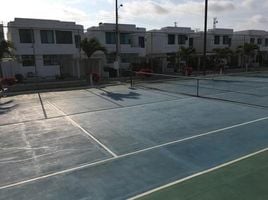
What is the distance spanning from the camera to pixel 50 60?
31.2 meters

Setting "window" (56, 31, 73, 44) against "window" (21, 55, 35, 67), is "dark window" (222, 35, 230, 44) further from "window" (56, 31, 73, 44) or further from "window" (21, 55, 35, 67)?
"window" (21, 55, 35, 67)

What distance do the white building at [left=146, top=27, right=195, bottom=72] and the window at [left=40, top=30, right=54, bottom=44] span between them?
14709 mm

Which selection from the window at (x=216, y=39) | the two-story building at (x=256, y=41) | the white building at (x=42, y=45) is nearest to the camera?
the white building at (x=42, y=45)

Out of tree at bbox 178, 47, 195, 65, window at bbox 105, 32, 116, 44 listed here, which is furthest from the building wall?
window at bbox 105, 32, 116, 44

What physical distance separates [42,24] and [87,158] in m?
25.9

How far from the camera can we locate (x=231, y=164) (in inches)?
267

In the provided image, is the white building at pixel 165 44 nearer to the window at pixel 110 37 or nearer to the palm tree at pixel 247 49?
the window at pixel 110 37

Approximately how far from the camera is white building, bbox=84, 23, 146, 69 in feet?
119

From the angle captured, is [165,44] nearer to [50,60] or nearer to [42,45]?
[50,60]

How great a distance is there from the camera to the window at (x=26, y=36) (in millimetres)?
29062

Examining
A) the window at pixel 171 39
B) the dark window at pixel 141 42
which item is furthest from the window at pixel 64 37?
the window at pixel 171 39

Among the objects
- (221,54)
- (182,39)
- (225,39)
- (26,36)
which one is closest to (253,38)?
(225,39)

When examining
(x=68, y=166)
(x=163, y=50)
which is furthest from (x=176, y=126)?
(x=163, y=50)

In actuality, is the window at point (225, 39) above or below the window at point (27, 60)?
above
